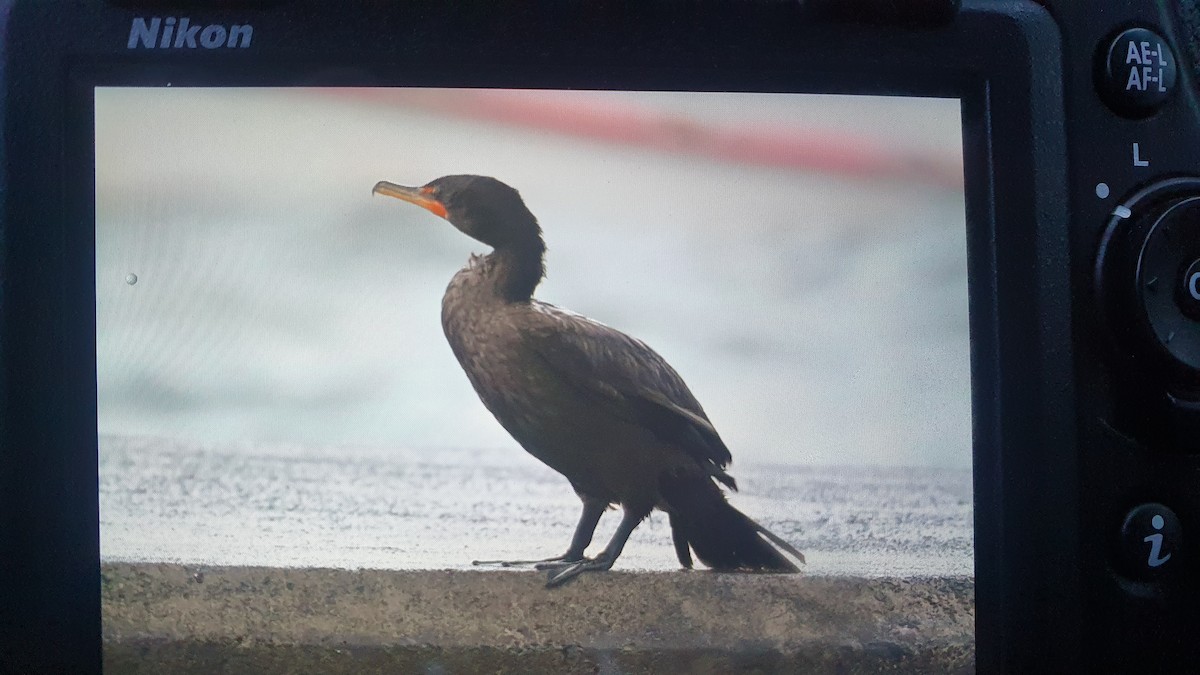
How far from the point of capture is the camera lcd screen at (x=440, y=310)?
1.45ft

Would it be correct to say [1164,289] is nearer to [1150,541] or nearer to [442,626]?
[1150,541]

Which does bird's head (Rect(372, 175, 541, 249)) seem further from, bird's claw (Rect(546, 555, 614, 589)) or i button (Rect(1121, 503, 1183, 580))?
i button (Rect(1121, 503, 1183, 580))

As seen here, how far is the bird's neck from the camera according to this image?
18.1 inches

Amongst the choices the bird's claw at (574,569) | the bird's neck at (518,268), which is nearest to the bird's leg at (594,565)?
the bird's claw at (574,569)

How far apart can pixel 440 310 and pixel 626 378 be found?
3.8 inches

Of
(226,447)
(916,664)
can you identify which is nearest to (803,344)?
(916,664)

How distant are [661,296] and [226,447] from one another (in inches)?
8.7

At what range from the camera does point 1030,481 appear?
438 mm

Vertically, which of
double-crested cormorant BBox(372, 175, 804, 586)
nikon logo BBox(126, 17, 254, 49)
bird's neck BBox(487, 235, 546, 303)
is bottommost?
double-crested cormorant BBox(372, 175, 804, 586)

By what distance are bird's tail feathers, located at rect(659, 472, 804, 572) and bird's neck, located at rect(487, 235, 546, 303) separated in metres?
0.12

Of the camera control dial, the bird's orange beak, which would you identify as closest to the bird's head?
the bird's orange beak

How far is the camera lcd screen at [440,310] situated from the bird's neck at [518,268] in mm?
11

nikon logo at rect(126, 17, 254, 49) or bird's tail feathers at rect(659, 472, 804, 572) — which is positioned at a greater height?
nikon logo at rect(126, 17, 254, 49)

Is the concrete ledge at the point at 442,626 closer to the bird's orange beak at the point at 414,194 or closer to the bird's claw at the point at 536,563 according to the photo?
the bird's claw at the point at 536,563
